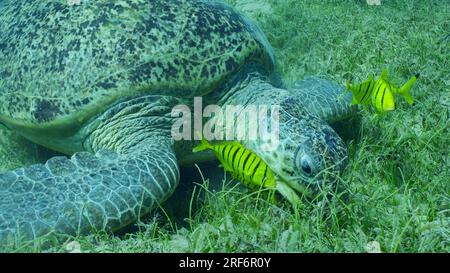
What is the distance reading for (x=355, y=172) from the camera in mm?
3168

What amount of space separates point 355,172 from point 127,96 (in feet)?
5.89

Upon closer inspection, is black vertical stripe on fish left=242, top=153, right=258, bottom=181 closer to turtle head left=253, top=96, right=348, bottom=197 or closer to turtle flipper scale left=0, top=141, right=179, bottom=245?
turtle head left=253, top=96, right=348, bottom=197

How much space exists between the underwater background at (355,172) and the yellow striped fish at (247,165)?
0.12 metres

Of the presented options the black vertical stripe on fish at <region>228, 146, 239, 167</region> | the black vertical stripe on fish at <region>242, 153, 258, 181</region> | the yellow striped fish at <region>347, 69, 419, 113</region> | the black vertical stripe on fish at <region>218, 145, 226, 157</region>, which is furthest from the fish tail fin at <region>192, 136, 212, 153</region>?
the yellow striped fish at <region>347, 69, 419, 113</region>

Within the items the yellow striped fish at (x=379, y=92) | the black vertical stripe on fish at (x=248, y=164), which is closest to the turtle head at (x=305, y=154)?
the black vertical stripe on fish at (x=248, y=164)

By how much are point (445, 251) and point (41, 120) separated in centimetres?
301

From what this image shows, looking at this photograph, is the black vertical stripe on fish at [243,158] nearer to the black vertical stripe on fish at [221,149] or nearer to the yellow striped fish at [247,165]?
the yellow striped fish at [247,165]

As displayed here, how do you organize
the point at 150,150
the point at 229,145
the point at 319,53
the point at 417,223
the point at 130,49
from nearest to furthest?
the point at 417,223, the point at 229,145, the point at 150,150, the point at 130,49, the point at 319,53

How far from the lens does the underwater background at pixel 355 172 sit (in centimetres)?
226

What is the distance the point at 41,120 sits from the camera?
3.59 m

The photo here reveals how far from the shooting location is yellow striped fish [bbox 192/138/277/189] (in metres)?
2.65

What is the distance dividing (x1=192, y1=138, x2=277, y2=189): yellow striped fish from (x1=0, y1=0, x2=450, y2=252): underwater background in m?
0.12
